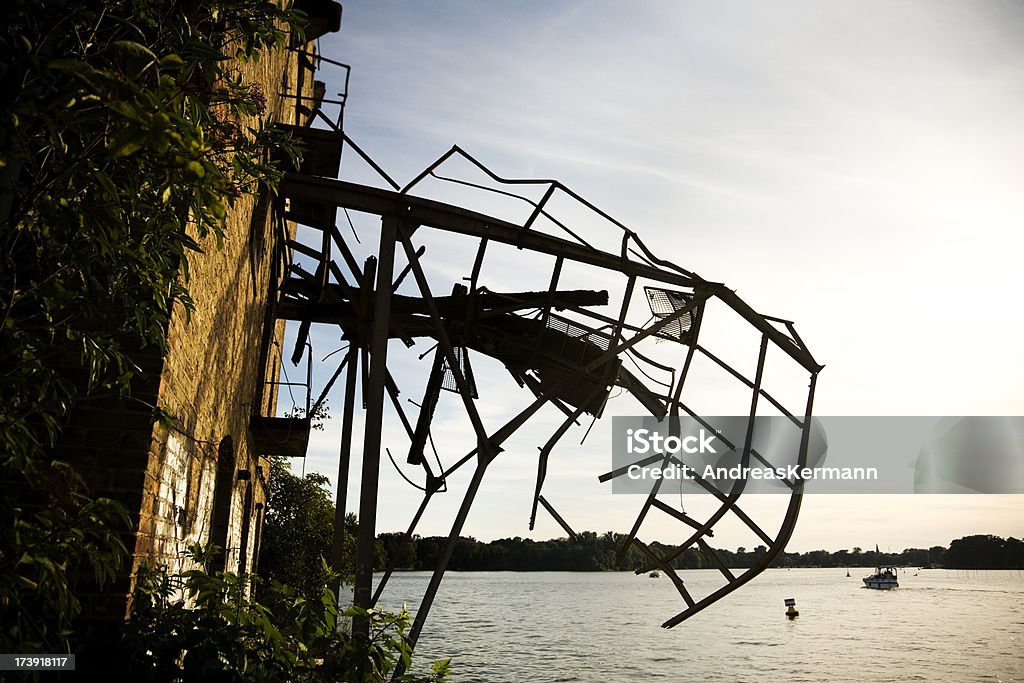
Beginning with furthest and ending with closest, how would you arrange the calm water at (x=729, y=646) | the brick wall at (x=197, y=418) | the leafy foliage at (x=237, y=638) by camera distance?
the calm water at (x=729, y=646) < the brick wall at (x=197, y=418) < the leafy foliage at (x=237, y=638)

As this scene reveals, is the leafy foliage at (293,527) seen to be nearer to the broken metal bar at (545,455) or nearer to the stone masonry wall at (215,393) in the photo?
the stone masonry wall at (215,393)

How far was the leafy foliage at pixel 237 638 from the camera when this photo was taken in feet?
13.2

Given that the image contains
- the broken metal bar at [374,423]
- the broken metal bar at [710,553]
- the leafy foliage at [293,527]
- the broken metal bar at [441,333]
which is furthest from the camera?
the leafy foliage at [293,527]

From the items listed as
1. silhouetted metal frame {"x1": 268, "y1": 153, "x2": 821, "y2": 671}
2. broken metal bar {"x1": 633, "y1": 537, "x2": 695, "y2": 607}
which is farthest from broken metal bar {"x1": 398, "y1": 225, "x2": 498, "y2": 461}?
broken metal bar {"x1": 633, "y1": 537, "x2": 695, "y2": 607}

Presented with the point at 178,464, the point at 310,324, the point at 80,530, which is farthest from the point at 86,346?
the point at 310,324

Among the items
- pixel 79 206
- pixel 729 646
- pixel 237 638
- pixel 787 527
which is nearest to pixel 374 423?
pixel 237 638

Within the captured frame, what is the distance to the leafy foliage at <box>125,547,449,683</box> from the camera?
4.02m

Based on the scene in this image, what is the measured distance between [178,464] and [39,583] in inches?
113

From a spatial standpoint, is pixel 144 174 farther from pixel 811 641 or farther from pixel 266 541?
pixel 811 641

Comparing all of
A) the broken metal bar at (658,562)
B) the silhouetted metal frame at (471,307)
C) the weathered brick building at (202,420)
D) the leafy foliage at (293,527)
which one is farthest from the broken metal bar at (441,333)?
the leafy foliage at (293,527)

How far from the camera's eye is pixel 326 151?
31.6 feet

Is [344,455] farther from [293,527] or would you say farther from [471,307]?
[293,527]

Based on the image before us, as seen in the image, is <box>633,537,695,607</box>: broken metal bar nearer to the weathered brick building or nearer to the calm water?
the weathered brick building

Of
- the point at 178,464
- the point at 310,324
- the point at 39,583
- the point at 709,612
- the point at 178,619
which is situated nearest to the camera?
the point at 39,583
